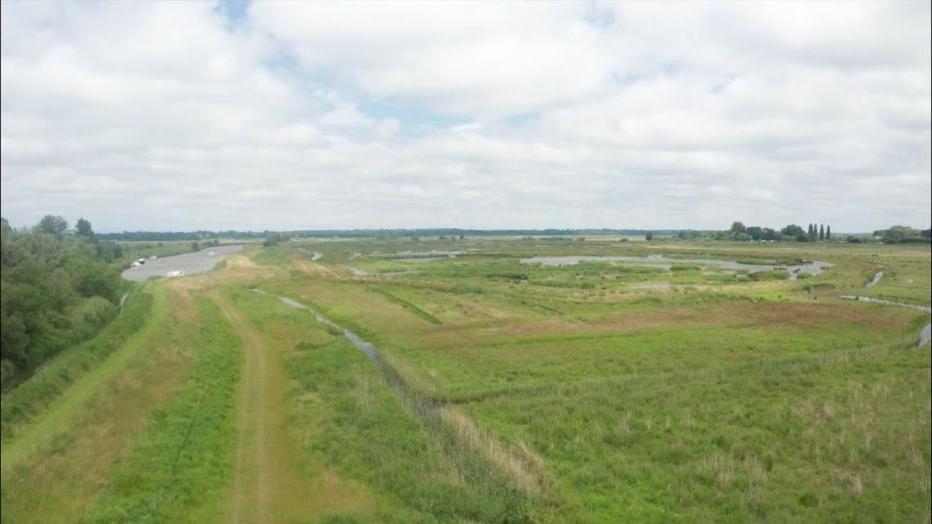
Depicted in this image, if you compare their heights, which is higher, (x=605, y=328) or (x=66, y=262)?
(x=66, y=262)

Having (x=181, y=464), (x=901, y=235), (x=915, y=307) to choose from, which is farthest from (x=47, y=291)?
(x=901, y=235)

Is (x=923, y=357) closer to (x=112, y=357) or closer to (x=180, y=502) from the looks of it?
(x=180, y=502)

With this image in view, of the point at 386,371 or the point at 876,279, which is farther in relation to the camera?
the point at 876,279

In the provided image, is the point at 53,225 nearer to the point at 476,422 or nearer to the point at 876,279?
the point at 476,422

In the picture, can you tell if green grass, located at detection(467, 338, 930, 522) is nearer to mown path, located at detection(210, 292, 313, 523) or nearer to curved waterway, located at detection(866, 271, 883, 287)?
mown path, located at detection(210, 292, 313, 523)

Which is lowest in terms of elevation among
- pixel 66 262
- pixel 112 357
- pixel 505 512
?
Answer: pixel 505 512

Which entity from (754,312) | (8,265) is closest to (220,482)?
(8,265)

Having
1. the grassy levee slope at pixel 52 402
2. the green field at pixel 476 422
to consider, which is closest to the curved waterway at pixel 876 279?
the green field at pixel 476 422
